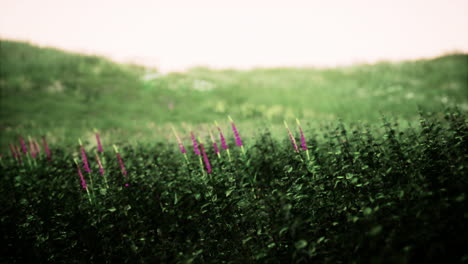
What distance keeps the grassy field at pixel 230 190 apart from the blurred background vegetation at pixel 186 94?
0.74ft

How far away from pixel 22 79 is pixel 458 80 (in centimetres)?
2887

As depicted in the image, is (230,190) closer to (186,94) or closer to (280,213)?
(280,213)

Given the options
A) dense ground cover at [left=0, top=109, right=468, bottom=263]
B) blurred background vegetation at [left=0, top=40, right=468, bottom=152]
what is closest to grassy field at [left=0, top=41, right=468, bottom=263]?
dense ground cover at [left=0, top=109, right=468, bottom=263]

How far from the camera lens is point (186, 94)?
18.3 meters

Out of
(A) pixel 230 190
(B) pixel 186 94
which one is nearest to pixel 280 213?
(A) pixel 230 190

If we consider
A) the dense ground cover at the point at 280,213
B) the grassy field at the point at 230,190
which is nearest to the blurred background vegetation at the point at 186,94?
the grassy field at the point at 230,190

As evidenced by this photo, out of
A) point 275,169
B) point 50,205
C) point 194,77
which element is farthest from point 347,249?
point 194,77

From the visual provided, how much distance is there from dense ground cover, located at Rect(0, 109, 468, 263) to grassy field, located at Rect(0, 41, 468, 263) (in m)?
0.02

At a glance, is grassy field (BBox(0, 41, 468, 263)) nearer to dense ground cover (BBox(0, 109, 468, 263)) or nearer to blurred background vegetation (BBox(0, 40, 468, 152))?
dense ground cover (BBox(0, 109, 468, 263))

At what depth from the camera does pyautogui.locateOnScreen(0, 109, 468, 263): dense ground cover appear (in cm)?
243

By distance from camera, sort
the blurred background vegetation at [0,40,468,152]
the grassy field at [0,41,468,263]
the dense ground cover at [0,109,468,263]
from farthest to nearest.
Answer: the blurred background vegetation at [0,40,468,152] < the grassy field at [0,41,468,263] < the dense ground cover at [0,109,468,263]

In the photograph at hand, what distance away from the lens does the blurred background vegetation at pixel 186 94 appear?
12.6 metres

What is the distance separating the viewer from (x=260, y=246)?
314cm

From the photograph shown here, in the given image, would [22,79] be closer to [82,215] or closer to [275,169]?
[82,215]
